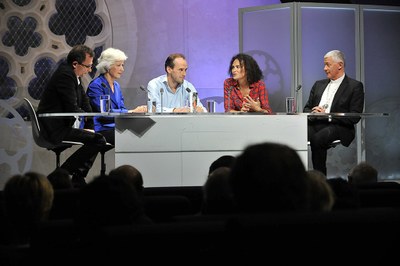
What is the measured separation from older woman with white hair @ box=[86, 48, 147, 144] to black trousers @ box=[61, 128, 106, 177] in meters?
0.32

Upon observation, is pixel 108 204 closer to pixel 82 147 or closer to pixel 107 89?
pixel 82 147

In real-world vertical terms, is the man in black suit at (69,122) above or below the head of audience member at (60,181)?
above

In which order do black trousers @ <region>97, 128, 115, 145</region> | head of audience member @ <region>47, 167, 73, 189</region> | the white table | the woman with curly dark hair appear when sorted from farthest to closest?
the woman with curly dark hair → black trousers @ <region>97, 128, 115, 145</region> → the white table → head of audience member @ <region>47, 167, 73, 189</region>

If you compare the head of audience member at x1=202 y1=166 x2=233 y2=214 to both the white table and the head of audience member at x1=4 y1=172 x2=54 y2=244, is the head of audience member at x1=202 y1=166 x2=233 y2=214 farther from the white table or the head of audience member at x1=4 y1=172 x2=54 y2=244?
the white table

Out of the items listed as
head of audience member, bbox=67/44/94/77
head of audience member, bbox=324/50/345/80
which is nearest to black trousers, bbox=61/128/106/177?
head of audience member, bbox=67/44/94/77

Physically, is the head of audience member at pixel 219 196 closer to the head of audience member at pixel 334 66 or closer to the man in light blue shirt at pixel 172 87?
the man in light blue shirt at pixel 172 87

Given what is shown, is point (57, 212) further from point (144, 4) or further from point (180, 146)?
point (144, 4)

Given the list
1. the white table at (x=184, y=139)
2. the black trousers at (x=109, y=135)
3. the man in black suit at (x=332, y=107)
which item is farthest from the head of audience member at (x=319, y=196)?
the black trousers at (x=109, y=135)

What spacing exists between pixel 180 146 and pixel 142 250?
170 inches

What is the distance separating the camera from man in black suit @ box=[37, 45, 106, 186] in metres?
5.71

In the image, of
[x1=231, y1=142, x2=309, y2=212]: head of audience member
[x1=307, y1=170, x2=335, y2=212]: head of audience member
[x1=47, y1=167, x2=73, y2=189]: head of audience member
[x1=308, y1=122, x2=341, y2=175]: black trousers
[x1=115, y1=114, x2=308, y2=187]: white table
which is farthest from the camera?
[x1=308, y1=122, x2=341, y2=175]: black trousers

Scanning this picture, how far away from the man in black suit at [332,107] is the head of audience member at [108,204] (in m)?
4.45

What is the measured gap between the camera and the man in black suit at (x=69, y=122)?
5715mm

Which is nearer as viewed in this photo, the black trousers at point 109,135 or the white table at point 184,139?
the white table at point 184,139
